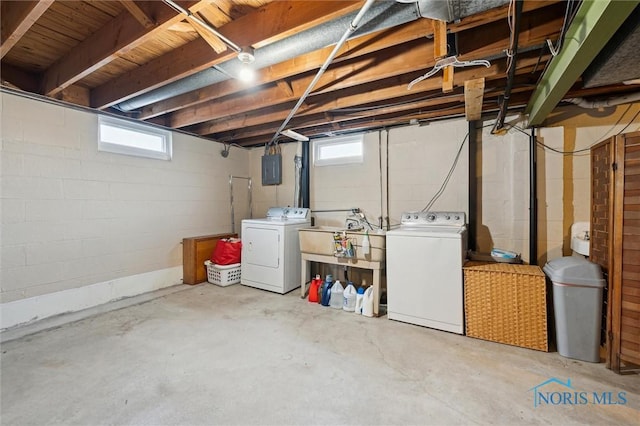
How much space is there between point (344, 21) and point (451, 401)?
2373 mm

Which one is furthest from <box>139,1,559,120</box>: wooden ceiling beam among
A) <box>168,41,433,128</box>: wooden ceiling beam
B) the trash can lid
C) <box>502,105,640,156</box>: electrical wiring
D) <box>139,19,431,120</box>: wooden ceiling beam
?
the trash can lid

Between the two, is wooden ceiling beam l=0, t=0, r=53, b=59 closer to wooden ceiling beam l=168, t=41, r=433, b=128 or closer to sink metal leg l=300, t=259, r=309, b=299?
wooden ceiling beam l=168, t=41, r=433, b=128

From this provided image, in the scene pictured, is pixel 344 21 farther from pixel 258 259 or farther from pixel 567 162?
pixel 258 259

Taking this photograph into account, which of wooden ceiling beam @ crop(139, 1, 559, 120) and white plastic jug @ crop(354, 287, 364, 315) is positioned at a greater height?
wooden ceiling beam @ crop(139, 1, 559, 120)

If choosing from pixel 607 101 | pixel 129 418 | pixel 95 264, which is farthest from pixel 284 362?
pixel 607 101

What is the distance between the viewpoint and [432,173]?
3271 millimetres

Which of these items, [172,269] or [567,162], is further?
[172,269]

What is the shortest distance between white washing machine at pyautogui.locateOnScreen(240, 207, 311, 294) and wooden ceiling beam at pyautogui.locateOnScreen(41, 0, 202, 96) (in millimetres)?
2246

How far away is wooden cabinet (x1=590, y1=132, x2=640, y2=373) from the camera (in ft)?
5.67

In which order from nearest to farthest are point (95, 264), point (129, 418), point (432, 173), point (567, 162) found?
point (129, 418), point (567, 162), point (95, 264), point (432, 173)

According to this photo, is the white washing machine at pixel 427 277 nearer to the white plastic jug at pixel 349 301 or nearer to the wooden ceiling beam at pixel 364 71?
the white plastic jug at pixel 349 301

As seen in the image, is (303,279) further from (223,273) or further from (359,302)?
(223,273)

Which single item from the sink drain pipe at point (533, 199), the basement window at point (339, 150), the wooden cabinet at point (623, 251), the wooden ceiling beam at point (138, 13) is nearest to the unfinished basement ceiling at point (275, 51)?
the wooden ceiling beam at point (138, 13)

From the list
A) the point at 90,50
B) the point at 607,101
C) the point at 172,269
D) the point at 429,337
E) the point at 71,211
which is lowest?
the point at 429,337
